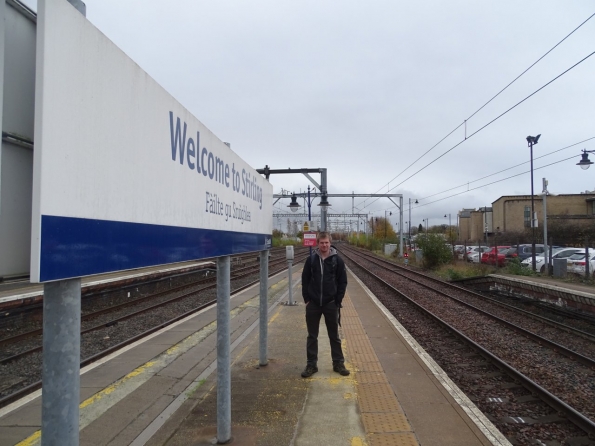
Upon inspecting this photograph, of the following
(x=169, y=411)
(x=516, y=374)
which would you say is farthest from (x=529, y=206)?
(x=169, y=411)

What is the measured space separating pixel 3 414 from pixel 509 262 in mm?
23183

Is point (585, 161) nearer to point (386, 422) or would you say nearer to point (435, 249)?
point (435, 249)

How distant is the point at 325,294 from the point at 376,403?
4.77ft

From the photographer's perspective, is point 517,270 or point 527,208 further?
point 527,208

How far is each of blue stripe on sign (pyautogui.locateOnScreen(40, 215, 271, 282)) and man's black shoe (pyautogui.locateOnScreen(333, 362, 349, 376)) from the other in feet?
10.7

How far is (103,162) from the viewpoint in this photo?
5.93 ft

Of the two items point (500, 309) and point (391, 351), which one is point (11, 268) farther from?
point (500, 309)

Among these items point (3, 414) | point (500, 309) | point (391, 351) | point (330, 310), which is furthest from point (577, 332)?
point (3, 414)

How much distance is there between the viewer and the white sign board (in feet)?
4.83

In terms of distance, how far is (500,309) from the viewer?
13188 millimetres

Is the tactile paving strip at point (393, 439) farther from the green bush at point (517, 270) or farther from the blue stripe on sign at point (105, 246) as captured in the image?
the green bush at point (517, 270)

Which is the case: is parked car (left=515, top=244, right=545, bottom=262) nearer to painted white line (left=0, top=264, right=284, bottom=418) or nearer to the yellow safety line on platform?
painted white line (left=0, top=264, right=284, bottom=418)

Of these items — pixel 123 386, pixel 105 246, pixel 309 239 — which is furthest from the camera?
pixel 309 239

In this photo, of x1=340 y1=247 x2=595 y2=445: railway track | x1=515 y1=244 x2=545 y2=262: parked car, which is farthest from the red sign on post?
x1=515 y1=244 x2=545 y2=262: parked car
